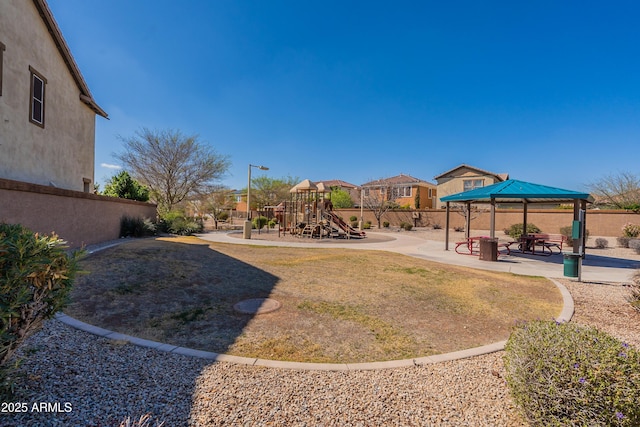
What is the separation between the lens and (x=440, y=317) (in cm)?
573

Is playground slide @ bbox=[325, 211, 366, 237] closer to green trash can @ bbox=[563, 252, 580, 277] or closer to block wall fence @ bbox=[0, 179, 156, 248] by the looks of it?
block wall fence @ bbox=[0, 179, 156, 248]

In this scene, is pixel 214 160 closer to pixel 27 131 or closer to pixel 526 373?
pixel 27 131

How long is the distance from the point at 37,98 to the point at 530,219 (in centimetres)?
3475

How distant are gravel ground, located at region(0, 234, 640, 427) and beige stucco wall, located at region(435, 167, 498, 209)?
3843cm

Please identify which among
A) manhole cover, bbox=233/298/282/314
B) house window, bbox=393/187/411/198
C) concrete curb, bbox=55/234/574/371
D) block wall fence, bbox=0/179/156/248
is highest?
house window, bbox=393/187/411/198

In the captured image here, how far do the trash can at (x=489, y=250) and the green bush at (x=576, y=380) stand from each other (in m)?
10.3

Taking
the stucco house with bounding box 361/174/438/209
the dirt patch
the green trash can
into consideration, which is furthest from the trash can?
the stucco house with bounding box 361/174/438/209

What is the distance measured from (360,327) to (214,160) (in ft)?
82.2

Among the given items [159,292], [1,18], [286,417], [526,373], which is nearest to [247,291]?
[159,292]

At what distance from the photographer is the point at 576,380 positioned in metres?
2.36

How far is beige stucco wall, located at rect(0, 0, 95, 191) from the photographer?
9.63 meters

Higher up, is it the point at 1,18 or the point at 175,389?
the point at 1,18

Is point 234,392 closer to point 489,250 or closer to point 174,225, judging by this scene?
point 489,250

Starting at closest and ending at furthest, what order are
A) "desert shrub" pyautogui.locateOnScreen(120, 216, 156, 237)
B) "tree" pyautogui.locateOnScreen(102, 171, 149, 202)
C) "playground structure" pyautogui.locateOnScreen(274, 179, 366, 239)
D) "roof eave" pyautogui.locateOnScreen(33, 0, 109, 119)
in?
1. "roof eave" pyautogui.locateOnScreen(33, 0, 109, 119)
2. "desert shrub" pyautogui.locateOnScreen(120, 216, 156, 237)
3. "tree" pyautogui.locateOnScreen(102, 171, 149, 202)
4. "playground structure" pyautogui.locateOnScreen(274, 179, 366, 239)
